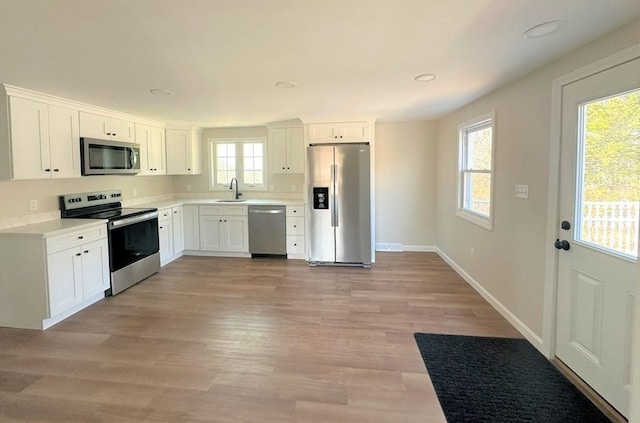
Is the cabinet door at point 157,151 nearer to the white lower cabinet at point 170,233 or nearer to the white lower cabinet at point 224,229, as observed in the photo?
the white lower cabinet at point 170,233

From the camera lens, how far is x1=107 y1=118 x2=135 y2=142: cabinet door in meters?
4.46

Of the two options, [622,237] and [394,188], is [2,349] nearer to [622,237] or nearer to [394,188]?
[622,237]

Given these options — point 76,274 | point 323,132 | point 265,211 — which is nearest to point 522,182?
point 323,132

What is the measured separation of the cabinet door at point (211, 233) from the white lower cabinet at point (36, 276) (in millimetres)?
2334

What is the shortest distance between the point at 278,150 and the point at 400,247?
275cm

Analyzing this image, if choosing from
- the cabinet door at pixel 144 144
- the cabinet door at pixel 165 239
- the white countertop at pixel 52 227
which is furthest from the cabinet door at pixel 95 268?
the cabinet door at pixel 144 144

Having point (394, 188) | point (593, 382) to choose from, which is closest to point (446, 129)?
point (394, 188)

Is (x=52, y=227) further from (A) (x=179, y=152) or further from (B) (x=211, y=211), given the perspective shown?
(A) (x=179, y=152)

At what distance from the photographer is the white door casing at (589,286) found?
198 cm

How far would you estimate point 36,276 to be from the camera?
3.16 metres

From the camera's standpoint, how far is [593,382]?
221cm

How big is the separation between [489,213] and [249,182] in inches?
162

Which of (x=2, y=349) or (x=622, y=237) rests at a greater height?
(x=622, y=237)

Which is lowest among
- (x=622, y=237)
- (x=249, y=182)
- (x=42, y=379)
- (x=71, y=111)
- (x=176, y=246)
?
(x=42, y=379)
